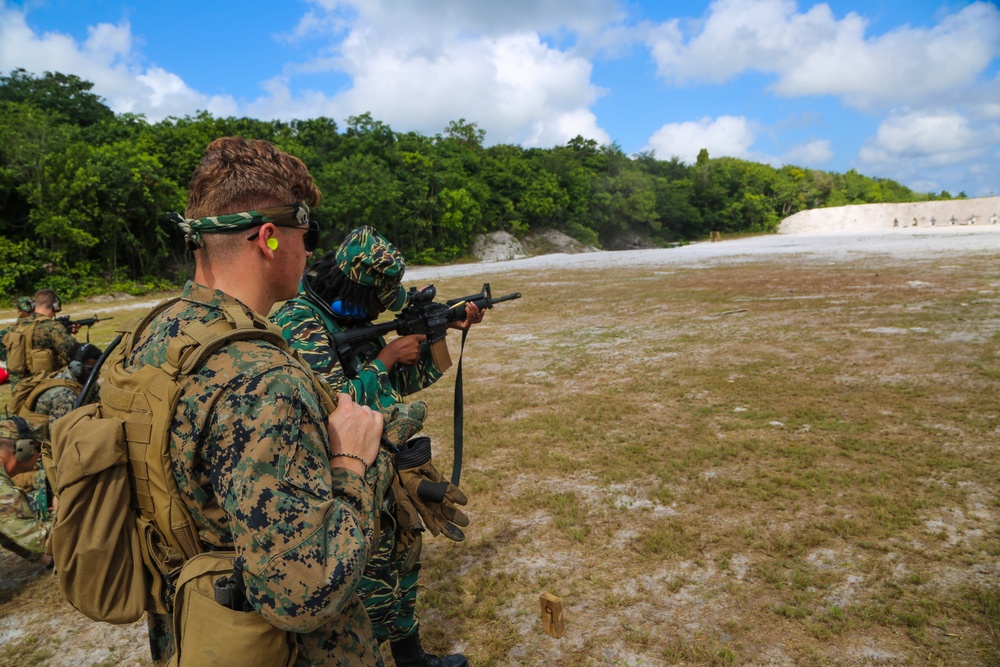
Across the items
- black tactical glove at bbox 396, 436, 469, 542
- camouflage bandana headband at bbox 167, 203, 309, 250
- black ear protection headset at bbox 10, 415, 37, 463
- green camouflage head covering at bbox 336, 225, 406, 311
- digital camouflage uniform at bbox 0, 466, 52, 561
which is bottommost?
digital camouflage uniform at bbox 0, 466, 52, 561

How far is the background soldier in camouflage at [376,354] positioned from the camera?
2.51 m

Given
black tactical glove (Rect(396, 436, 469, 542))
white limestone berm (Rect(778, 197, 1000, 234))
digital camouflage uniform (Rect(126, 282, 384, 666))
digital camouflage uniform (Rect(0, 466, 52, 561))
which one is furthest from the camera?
white limestone berm (Rect(778, 197, 1000, 234))

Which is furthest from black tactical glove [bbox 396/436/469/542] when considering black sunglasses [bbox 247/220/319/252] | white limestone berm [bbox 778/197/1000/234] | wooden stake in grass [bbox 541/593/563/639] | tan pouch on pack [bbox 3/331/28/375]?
white limestone berm [bbox 778/197/1000/234]

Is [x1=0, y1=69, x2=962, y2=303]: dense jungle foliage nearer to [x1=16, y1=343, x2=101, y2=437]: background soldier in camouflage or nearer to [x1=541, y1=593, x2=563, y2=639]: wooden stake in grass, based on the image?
[x1=16, y1=343, x2=101, y2=437]: background soldier in camouflage

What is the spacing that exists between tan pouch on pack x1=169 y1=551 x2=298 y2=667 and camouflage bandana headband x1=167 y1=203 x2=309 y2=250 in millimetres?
824

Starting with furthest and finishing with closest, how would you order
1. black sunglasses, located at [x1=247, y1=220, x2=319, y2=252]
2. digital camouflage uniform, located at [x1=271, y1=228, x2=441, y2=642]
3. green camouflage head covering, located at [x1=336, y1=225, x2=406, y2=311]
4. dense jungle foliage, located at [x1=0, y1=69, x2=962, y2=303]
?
dense jungle foliage, located at [x1=0, y1=69, x2=962, y2=303]
green camouflage head covering, located at [x1=336, y1=225, x2=406, y2=311]
digital camouflage uniform, located at [x1=271, y1=228, x2=441, y2=642]
black sunglasses, located at [x1=247, y1=220, x2=319, y2=252]

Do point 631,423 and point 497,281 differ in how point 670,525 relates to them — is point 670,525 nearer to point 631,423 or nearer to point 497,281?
point 631,423

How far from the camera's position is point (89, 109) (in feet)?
140

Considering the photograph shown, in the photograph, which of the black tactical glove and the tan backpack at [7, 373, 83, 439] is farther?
the tan backpack at [7, 373, 83, 439]

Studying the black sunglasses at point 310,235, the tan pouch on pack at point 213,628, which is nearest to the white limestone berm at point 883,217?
the black sunglasses at point 310,235

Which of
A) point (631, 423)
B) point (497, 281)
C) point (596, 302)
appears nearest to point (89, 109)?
point (497, 281)

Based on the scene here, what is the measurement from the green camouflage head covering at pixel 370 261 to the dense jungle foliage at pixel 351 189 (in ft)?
15.3

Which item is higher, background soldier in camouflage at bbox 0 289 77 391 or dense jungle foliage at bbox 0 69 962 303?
dense jungle foliage at bbox 0 69 962 303

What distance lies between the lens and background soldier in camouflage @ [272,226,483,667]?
2.51 m
